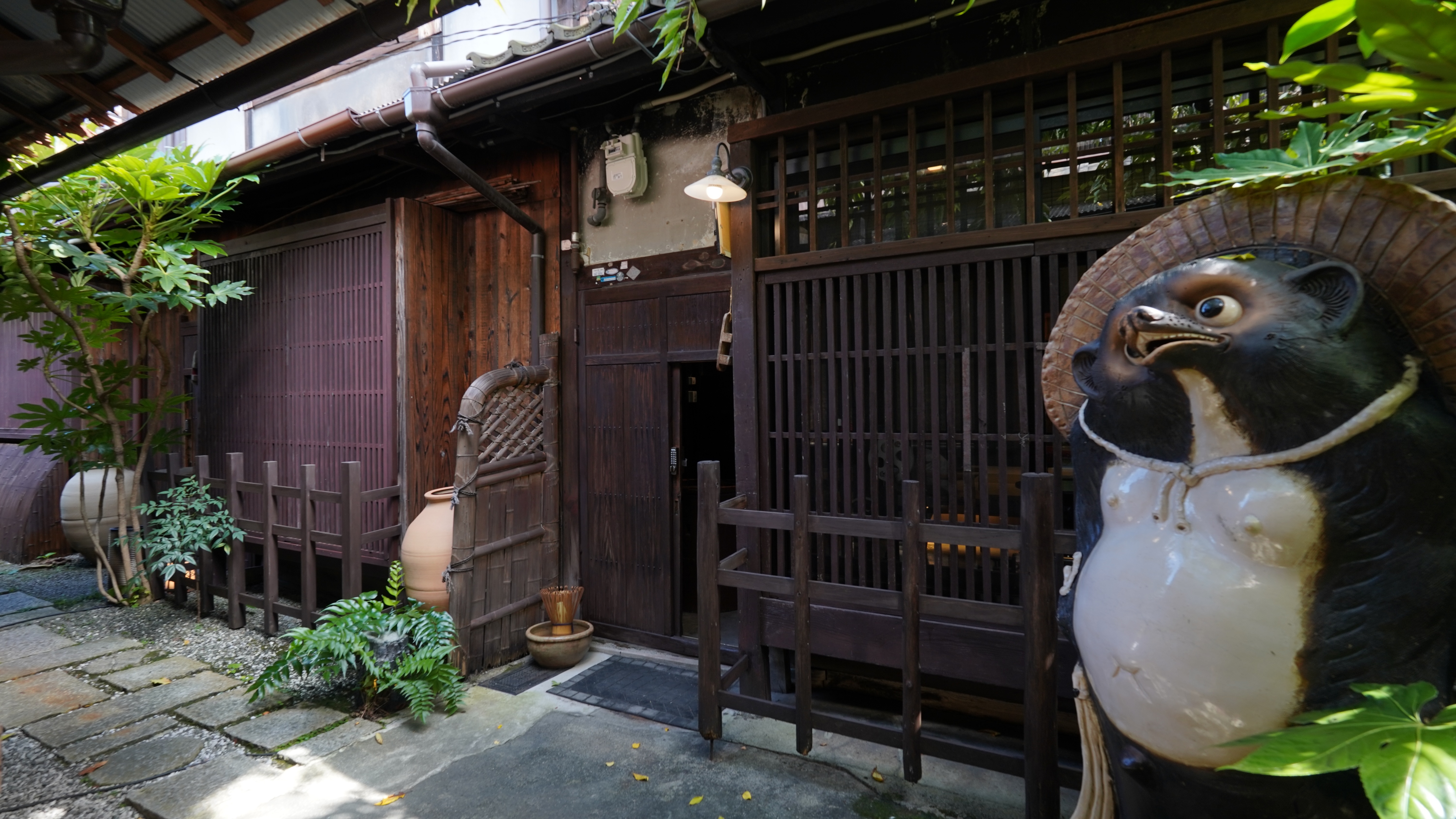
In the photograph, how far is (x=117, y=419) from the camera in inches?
290

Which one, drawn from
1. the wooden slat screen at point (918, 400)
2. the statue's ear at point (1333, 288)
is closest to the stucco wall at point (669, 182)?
the wooden slat screen at point (918, 400)

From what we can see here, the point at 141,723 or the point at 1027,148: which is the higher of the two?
the point at 1027,148

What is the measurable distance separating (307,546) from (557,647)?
252cm

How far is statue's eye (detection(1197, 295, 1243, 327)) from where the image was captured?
1.93m

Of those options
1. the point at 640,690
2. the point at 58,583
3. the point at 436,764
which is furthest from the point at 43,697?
the point at 58,583

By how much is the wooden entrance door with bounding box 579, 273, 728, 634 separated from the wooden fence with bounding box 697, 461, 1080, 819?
5.47 ft

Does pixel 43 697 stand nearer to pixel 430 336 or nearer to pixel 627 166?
pixel 430 336

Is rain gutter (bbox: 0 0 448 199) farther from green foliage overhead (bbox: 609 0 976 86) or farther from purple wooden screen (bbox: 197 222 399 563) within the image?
purple wooden screen (bbox: 197 222 399 563)

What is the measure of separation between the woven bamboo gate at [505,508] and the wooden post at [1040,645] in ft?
13.2

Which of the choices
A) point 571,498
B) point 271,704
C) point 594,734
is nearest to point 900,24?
point 571,498

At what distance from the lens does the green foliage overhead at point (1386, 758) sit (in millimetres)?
925

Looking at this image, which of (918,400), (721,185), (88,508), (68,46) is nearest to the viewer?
(68,46)

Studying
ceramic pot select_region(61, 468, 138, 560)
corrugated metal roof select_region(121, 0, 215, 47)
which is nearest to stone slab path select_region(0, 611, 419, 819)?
ceramic pot select_region(61, 468, 138, 560)

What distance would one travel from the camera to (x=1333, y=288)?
6.16ft
